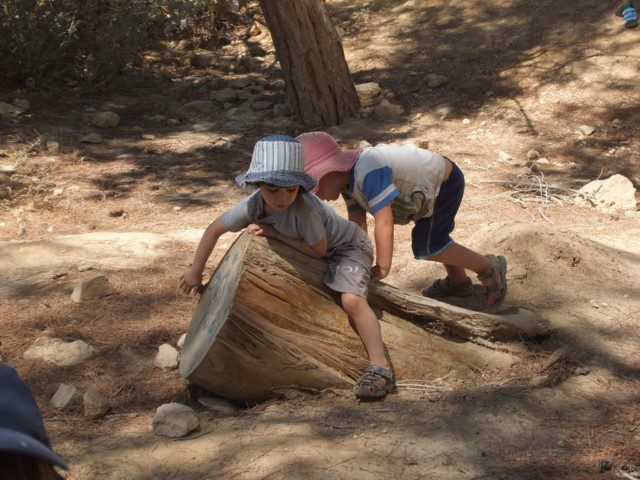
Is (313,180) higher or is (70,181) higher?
(313,180)

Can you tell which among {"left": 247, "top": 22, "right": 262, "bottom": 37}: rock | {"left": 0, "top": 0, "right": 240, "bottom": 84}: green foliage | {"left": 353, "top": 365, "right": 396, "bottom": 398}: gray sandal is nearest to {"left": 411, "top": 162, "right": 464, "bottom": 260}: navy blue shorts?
{"left": 353, "top": 365, "right": 396, "bottom": 398}: gray sandal

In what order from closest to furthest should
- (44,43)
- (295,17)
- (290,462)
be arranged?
1. (290,462)
2. (295,17)
3. (44,43)

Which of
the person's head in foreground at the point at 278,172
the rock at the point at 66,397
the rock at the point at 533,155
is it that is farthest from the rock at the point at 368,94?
the rock at the point at 66,397

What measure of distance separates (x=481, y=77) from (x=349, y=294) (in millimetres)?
6627

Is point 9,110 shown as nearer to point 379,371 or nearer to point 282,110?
point 282,110

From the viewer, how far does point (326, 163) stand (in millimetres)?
3479

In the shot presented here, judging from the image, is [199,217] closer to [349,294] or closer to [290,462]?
[349,294]

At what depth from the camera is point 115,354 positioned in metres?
3.96

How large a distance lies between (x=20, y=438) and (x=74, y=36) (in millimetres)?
8953

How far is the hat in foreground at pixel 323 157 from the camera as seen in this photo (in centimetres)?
347

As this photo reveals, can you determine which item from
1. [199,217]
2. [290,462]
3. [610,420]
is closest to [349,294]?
[290,462]

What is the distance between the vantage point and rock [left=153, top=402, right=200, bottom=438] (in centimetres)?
307

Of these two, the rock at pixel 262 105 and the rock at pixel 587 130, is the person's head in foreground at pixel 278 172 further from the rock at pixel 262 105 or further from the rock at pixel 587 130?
the rock at pixel 262 105

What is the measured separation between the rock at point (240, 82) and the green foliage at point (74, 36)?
130 centimetres
